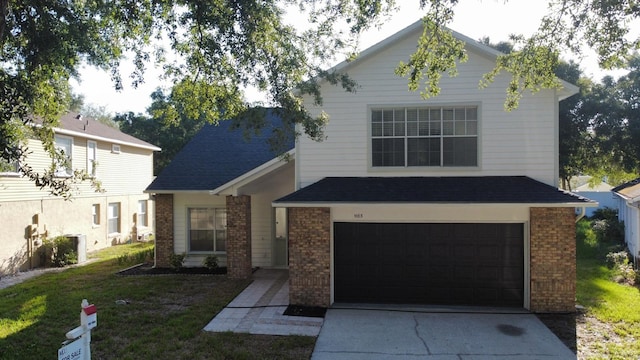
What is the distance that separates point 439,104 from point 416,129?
86cm

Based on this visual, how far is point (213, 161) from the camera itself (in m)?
16.0

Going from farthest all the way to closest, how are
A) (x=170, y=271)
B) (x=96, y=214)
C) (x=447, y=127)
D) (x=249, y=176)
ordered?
(x=96, y=214) < (x=170, y=271) < (x=249, y=176) < (x=447, y=127)

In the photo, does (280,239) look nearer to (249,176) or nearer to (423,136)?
(249,176)

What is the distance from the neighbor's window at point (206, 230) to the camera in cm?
1504

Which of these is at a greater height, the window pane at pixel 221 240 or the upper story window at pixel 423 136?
the upper story window at pixel 423 136

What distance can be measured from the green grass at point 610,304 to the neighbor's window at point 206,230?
36.5 ft

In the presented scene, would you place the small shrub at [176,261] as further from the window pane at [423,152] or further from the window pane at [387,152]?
the window pane at [423,152]

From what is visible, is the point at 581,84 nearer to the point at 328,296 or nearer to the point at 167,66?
the point at 328,296

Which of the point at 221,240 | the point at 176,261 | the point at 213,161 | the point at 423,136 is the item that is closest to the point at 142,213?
the point at 213,161

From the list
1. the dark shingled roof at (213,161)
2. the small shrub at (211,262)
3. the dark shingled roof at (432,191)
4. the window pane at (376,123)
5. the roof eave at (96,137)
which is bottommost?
the small shrub at (211,262)

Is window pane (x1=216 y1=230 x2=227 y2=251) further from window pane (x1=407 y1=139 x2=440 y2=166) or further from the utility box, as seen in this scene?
window pane (x1=407 y1=139 x2=440 y2=166)

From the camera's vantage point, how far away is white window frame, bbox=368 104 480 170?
10.9 metres

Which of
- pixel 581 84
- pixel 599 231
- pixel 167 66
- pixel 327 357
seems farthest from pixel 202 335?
pixel 581 84

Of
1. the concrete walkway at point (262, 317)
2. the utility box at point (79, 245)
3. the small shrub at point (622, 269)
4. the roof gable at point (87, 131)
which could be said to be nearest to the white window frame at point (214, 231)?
the concrete walkway at point (262, 317)
